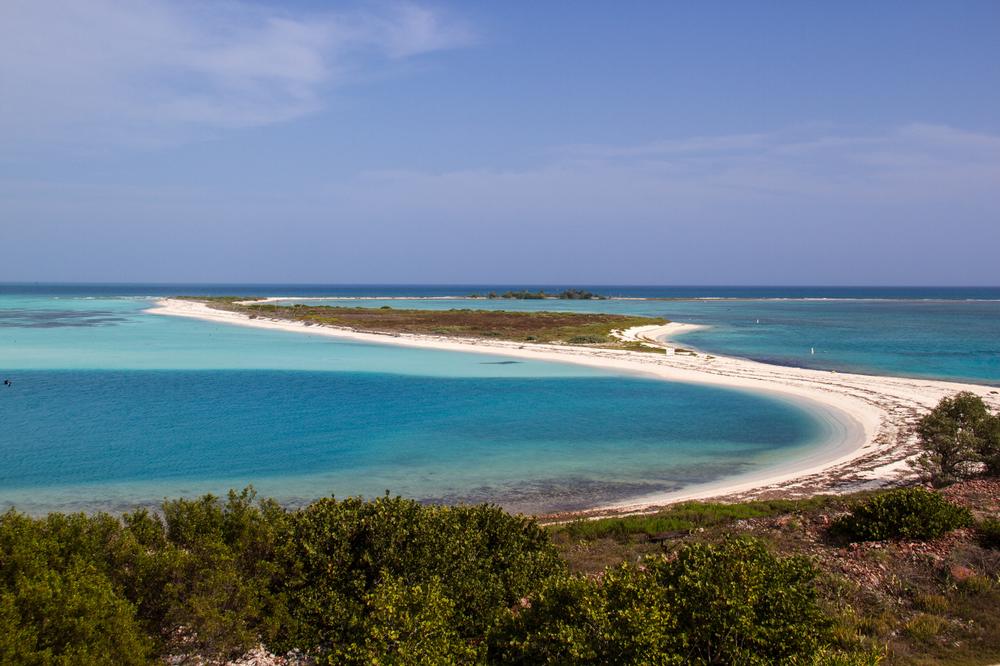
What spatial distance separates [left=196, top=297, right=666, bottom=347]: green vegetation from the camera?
2704 inches

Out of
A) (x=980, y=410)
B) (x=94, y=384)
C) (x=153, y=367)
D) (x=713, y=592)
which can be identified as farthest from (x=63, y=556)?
(x=153, y=367)

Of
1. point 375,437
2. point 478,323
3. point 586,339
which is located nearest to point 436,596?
point 375,437

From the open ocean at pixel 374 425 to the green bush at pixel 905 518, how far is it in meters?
7.22

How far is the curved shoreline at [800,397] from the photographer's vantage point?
19750 mm

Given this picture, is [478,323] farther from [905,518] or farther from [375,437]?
[905,518]

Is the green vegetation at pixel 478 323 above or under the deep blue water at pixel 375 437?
above

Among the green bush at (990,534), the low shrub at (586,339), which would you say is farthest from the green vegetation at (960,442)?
the low shrub at (586,339)

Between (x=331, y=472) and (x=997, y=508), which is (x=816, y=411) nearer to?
(x=997, y=508)

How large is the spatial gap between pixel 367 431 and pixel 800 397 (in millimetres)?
23630

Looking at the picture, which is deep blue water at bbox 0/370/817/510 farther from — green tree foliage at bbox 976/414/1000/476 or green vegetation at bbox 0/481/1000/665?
green vegetation at bbox 0/481/1000/665

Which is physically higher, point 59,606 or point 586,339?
point 59,606

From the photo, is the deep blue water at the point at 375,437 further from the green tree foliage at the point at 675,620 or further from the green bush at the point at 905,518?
the green tree foliage at the point at 675,620

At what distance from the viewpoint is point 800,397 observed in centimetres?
3578

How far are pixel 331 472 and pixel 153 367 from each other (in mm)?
30853
